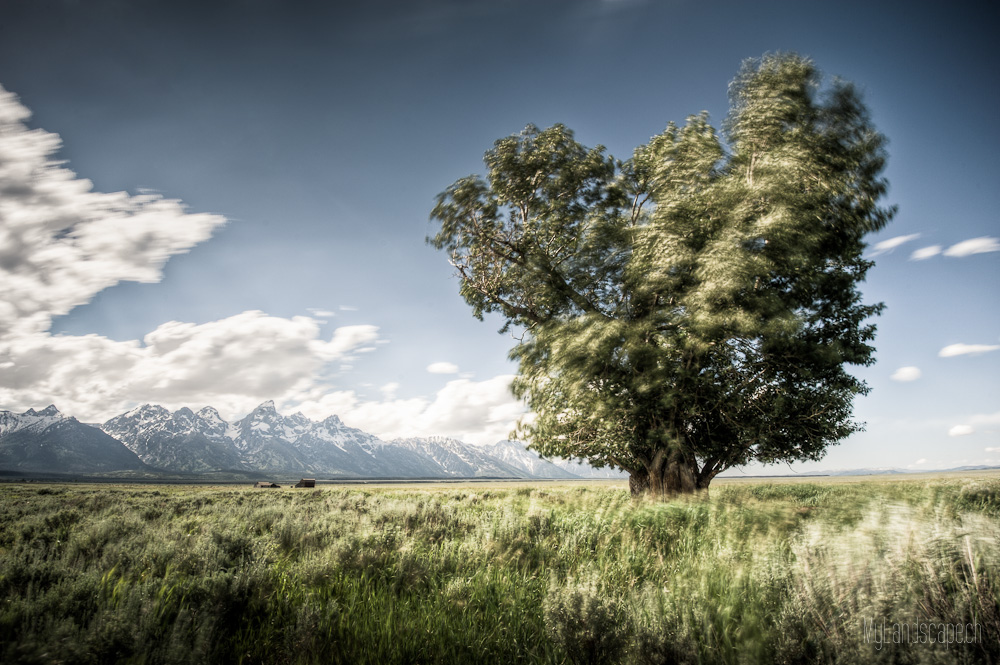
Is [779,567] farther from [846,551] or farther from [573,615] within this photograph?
[573,615]

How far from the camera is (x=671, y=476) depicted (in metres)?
14.1

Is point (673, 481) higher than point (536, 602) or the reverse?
the reverse

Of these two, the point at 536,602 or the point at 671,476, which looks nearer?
the point at 536,602

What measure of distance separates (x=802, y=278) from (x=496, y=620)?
12000mm

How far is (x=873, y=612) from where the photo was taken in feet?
9.75

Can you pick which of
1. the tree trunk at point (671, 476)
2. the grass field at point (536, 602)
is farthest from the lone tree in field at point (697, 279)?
the grass field at point (536, 602)

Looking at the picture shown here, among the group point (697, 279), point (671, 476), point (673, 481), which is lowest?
point (673, 481)

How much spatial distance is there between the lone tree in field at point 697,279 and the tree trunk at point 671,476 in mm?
68

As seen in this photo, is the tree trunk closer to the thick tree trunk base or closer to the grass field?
the thick tree trunk base

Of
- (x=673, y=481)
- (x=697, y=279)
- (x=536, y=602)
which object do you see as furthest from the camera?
(x=673, y=481)

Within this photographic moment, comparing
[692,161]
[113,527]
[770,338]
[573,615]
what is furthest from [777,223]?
[113,527]

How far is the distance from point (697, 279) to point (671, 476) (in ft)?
22.0

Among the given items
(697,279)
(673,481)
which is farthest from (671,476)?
(697,279)

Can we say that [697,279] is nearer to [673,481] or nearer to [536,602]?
[673,481]
